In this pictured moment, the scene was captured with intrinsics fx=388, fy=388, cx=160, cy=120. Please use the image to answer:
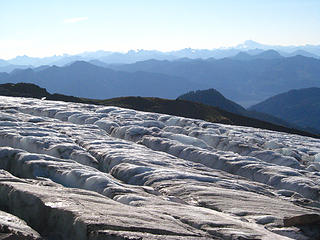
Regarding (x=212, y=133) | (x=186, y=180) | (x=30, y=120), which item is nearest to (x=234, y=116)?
(x=212, y=133)

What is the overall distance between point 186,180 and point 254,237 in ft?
27.3

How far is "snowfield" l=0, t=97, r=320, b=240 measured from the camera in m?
11.5

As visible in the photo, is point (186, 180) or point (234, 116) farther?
point (234, 116)

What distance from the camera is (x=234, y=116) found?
112 meters

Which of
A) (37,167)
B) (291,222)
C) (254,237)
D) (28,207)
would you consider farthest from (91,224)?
(37,167)

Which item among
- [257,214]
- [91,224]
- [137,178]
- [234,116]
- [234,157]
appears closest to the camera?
[91,224]

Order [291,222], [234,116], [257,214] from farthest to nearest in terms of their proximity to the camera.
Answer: [234,116] < [257,214] < [291,222]

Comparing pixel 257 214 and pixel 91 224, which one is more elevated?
pixel 91 224

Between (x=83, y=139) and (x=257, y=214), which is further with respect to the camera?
(x=83, y=139)

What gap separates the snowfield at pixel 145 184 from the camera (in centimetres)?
1154

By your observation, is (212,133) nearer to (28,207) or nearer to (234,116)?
(28,207)

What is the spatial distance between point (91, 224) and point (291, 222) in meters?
7.72

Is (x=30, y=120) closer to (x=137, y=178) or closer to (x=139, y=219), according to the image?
(x=137, y=178)

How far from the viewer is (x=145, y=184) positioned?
2005 centimetres
